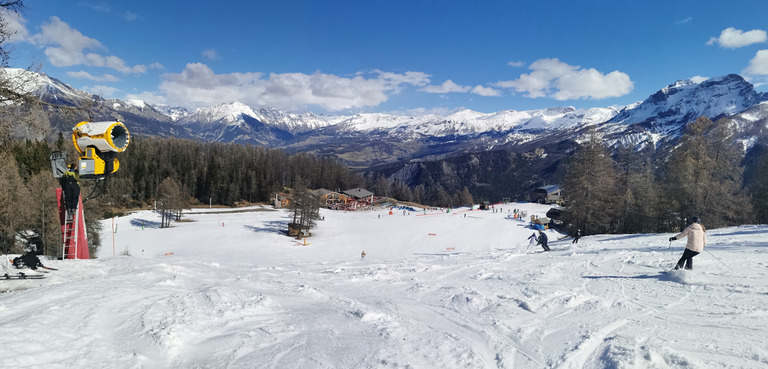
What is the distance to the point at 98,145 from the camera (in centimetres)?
1100

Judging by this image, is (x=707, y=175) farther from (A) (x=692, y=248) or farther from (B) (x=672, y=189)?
(A) (x=692, y=248)

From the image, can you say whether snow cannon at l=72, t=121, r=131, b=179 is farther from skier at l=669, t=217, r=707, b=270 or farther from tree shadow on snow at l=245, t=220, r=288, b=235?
tree shadow on snow at l=245, t=220, r=288, b=235

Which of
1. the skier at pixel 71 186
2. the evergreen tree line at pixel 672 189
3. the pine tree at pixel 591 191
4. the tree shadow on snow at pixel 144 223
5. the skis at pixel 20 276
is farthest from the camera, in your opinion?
the tree shadow on snow at pixel 144 223

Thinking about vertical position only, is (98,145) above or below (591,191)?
above

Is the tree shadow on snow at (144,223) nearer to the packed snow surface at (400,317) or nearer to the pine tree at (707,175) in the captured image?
the packed snow surface at (400,317)

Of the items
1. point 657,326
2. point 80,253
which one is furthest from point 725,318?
point 80,253

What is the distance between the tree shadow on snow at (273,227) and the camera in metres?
52.9

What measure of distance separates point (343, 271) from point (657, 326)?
901 centimetres

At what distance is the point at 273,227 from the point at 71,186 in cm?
4603

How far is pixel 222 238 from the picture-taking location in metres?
45.3

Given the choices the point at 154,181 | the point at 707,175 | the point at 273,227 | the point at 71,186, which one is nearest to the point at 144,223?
the point at 273,227

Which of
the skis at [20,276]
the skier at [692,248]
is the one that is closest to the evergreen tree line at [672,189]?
the skier at [692,248]

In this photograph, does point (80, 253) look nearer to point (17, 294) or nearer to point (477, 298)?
point (17, 294)

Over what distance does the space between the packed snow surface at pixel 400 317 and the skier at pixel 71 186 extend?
9.33ft
